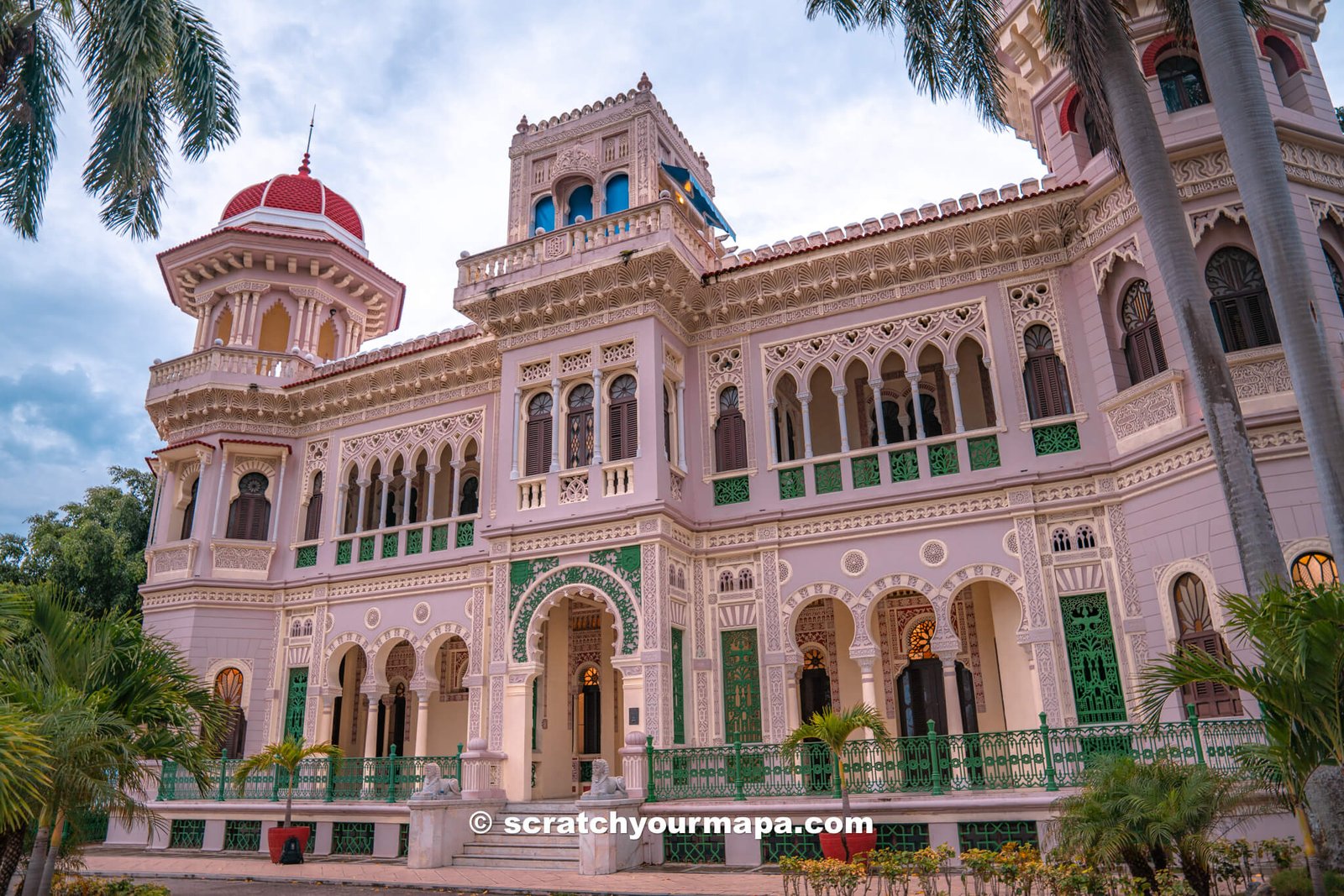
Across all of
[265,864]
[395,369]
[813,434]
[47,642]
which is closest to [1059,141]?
[813,434]

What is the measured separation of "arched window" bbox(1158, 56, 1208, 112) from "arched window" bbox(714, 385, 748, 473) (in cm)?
747

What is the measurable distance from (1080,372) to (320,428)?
14.3m

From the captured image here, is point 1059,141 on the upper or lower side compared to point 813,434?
upper

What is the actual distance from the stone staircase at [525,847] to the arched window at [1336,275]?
11641 millimetres

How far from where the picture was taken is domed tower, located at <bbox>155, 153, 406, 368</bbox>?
19.9 metres

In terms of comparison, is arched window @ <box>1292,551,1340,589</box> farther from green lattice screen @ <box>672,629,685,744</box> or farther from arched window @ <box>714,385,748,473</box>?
green lattice screen @ <box>672,629,685,744</box>

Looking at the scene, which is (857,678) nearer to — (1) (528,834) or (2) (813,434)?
(2) (813,434)

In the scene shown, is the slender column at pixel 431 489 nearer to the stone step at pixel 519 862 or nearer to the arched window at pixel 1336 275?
the stone step at pixel 519 862

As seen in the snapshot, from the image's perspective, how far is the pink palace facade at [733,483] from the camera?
39.7 feet

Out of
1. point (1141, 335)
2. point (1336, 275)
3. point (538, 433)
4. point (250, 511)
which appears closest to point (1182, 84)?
point (1336, 275)

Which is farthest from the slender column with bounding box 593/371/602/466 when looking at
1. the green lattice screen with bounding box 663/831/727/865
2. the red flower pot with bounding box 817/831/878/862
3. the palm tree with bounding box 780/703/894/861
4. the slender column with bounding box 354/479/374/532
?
the red flower pot with bounding box 817/831/878/862

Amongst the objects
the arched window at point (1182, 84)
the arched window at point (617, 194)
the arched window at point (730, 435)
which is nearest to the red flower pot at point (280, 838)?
the arched window at point (730, 435)

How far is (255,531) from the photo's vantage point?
61.8 ft

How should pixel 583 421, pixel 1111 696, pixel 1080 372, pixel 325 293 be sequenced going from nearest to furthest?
pixel 1111 696 → pixel 1080 372 → pixel 583 421 → pixel 325 293
